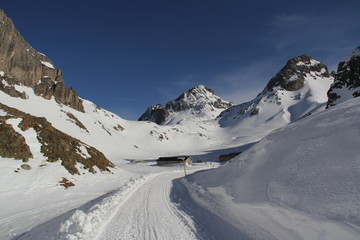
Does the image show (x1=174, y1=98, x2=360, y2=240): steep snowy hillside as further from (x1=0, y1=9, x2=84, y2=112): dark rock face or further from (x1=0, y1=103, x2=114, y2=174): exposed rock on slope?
(x1=0, y1=9, x2=84, y2=112): dark rock face

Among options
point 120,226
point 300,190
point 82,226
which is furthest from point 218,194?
point 82,226

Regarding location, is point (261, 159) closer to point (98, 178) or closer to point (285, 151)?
point (285, 151)

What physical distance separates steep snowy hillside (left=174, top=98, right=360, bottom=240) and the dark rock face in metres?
81.8

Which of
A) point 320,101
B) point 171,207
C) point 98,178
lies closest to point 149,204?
point 171,207

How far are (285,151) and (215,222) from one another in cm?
380

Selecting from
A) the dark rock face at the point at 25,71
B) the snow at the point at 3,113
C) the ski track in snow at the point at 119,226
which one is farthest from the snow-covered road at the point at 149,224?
the dark rock face at the point at 25,71

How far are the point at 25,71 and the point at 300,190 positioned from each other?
9724cm

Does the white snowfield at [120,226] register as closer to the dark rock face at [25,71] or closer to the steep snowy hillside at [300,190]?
the steep snowy hillside at [300,190]

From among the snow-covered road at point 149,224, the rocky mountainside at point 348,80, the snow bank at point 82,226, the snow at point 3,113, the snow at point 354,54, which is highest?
the snow at point 354,54

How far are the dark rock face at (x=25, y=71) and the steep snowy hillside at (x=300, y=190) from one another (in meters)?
81.8

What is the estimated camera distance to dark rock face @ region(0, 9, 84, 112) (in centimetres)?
7219

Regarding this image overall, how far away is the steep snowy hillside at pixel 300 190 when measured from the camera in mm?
4770

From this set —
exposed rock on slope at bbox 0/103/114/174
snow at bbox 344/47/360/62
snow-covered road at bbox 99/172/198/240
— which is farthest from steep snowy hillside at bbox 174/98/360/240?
snow at bbox 344/47/360/62

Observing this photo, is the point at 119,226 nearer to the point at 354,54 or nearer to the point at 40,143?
the point at 40,143
